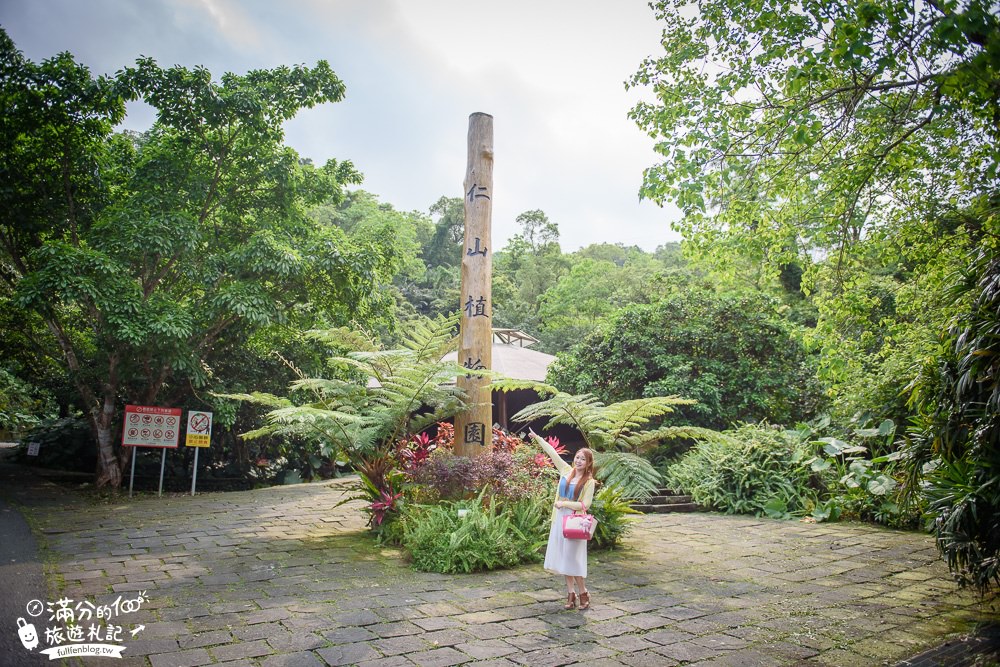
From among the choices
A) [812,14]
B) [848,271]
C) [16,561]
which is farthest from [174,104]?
[848,271]

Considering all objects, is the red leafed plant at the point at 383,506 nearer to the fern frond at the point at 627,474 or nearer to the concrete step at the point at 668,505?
the fern frond at the point at 627,474

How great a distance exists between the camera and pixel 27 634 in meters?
3.46

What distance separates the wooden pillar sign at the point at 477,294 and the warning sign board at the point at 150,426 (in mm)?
5023

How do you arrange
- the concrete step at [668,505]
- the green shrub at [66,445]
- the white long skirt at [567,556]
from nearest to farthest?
the white long skirt at [567,556] < the concrete step at [668,505] < the green shrub at [66,445]

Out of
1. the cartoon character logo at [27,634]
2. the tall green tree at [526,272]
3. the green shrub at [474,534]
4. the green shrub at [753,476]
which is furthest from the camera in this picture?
the tall green tree at [526,272]

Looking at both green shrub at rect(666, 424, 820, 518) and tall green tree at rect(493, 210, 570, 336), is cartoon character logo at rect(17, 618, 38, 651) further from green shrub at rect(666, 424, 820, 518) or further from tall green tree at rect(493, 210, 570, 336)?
tall green tree at rect(493, 210, 570, 336)

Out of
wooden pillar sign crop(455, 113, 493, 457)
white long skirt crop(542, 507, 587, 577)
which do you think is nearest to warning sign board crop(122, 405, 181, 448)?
wooden pillar sign crop(455, 113, 493, 457)

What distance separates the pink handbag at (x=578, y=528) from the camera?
14.0 feet

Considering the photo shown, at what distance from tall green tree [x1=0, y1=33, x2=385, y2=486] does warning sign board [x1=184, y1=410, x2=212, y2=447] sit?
0.77 m

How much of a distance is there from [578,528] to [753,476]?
17.8 feet

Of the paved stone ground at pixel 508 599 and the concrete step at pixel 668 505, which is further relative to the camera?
the concrete step at pixel 668 505

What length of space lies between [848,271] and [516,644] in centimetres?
706

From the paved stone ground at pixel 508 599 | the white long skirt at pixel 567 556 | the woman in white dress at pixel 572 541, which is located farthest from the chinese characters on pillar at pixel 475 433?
the white long skirt at pixel 567 556

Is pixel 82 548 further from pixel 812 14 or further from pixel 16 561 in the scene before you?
pixel 812 14
